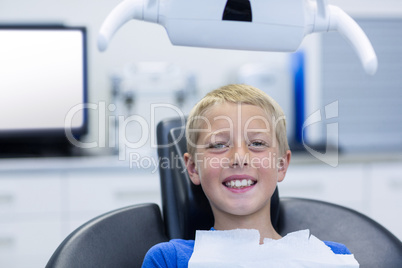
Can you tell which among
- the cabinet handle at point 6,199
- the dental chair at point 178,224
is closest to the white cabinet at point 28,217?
the cabinet handle at point 6,199

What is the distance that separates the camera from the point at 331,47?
8.82 feet

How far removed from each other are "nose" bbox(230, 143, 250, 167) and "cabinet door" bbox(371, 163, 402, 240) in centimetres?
143

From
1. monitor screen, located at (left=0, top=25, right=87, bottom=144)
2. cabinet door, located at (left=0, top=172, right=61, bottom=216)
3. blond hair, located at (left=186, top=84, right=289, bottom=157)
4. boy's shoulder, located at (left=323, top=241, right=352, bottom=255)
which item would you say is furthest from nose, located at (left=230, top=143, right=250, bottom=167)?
monitor screen, located at (left=0, top=25, right=87, bottom=144)

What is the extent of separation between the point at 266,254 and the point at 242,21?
1.70 ft

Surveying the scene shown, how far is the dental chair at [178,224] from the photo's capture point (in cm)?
100

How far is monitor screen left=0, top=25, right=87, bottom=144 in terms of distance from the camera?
2248 mm

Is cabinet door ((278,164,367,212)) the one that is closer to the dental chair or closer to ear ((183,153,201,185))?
the dental chair

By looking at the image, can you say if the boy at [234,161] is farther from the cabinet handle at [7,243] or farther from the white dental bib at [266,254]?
the cabinet handle at [7,243]

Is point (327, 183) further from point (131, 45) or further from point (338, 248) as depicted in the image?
point (131, 45)

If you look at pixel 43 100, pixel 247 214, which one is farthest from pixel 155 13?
pixel 43 100

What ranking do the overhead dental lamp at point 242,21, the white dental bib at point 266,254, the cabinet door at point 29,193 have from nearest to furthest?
the overhead dental lamp at point 242,21 → the white dental bib at point 266,254 → the cabinet door at point 29,193

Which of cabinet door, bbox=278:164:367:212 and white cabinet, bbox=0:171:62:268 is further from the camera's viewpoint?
cabinet door, bbox=278:164:367:212

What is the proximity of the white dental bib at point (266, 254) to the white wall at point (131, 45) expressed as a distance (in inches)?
66.4

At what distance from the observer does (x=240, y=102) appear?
1054mm
